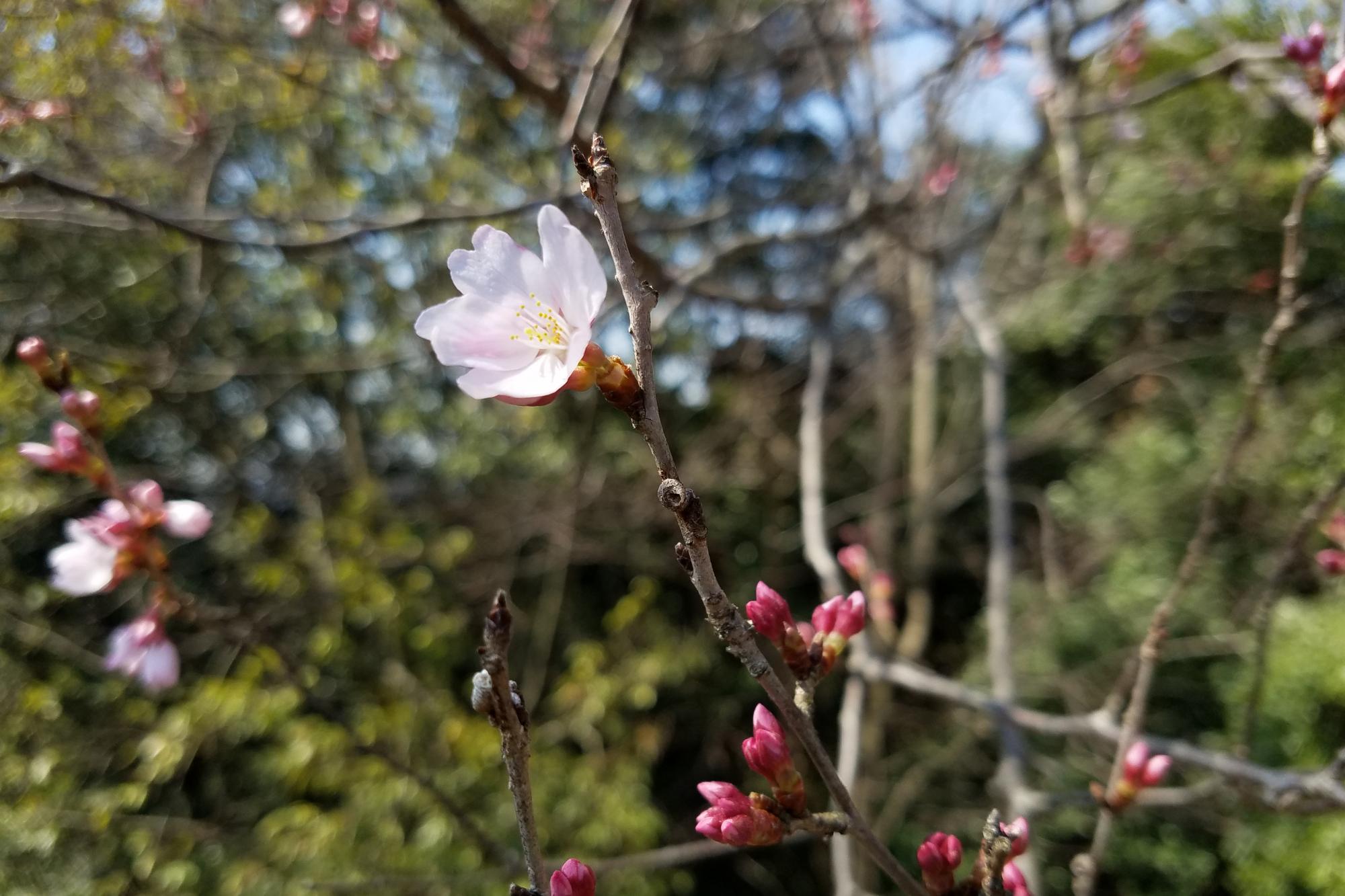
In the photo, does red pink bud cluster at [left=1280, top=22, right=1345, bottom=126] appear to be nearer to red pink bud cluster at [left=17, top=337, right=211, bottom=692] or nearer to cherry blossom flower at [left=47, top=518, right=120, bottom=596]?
red pink bud cluster at [left=17, top=337, right=211, bottom=692]

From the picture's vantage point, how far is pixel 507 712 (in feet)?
1.69

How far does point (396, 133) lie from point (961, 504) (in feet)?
12.0

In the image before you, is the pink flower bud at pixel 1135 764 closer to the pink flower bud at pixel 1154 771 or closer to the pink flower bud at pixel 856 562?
the pink flower bud at pixel 1154 771

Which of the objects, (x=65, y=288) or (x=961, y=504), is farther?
(x=961, y=504)

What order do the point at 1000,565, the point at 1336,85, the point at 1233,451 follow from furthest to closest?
1. the point at 1000,565
2. the point at 1233,451
3. the point at 1336,85

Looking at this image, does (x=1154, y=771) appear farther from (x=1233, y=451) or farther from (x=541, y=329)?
(x=541, y=329)

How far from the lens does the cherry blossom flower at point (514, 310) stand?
68 cm

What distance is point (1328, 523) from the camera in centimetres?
146

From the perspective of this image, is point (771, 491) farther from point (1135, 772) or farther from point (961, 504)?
point (1135, 772)

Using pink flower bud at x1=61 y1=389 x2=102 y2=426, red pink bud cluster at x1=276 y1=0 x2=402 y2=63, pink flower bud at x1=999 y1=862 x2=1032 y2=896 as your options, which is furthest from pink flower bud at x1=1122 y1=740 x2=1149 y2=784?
red pink bud cluster at x1=276 y1=0 x2=402 y2=63

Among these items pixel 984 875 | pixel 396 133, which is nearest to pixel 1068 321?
pixel 396 133

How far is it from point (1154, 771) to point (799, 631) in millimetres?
688

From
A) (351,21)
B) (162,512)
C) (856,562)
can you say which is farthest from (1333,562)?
→ (351,21)

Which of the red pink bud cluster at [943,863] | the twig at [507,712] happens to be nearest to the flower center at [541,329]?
the twig at [507,712]
